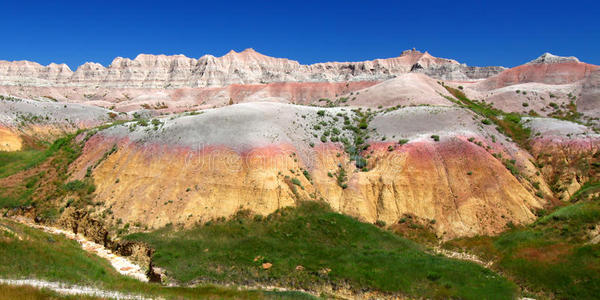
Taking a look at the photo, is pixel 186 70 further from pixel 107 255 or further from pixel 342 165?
pixel 107 255

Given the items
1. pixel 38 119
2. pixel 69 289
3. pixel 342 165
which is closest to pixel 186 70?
pixel 38 119

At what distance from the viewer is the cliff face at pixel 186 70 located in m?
Result: 134

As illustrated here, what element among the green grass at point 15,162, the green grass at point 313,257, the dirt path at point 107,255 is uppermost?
the green grass at point 15,162

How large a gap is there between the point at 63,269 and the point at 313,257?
43.6 ft

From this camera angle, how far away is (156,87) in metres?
139

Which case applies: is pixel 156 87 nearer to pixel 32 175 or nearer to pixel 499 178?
pixel 32 175

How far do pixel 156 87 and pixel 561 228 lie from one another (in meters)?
144

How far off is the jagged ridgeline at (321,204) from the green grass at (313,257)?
11 centimetres

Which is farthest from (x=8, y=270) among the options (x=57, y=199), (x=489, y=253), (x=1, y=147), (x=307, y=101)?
(x=307, y=101)

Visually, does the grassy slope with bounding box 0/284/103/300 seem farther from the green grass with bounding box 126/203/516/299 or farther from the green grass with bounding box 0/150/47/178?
the green grass with bounding box 0/150/47/178

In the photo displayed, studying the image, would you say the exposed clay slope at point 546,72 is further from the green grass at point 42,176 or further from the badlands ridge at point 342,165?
the green grass at point 42,176

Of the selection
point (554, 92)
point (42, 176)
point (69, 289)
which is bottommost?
point (69, 289)

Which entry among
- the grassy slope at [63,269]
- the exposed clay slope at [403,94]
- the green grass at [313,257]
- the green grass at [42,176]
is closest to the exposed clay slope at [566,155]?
the green grass at [313,257]

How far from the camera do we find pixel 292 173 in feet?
96.0
